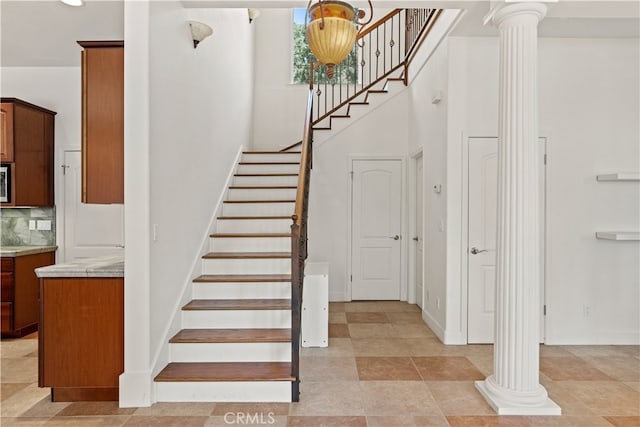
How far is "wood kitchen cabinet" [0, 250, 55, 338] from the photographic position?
13.1 feet

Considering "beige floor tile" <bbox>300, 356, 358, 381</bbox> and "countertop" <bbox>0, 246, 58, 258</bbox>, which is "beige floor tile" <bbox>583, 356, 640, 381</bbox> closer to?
"beige floor tile" <bbox>300, 356, 358, 381</bbox>

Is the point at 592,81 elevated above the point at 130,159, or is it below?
above

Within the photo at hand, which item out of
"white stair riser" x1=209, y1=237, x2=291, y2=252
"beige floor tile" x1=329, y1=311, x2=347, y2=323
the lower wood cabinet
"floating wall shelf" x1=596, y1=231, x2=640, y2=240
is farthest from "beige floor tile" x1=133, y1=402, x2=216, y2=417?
"floating wall shelf" x1=596, y1=231, x2=640, y2=240

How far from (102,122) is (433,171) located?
332 cm

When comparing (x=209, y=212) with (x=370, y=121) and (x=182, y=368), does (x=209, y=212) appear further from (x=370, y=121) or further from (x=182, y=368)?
(x=370, y=121)

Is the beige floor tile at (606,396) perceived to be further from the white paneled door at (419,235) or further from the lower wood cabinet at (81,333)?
the lower wood cabinet at (81,333)

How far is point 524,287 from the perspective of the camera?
2645 millimetres

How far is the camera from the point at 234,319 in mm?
3273

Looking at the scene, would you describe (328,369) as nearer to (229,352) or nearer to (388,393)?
(388,393)

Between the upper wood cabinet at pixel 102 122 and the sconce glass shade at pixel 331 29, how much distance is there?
1.59 m

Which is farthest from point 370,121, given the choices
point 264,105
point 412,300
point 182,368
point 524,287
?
point 182,368

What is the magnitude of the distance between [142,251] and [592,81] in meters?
4.44

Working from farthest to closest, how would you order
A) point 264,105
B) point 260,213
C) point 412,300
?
point 264,105
point 412,300
point 260,213

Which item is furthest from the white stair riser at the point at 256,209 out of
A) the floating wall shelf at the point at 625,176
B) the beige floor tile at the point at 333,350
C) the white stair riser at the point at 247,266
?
the floating wall shelf at the point at 625,176
